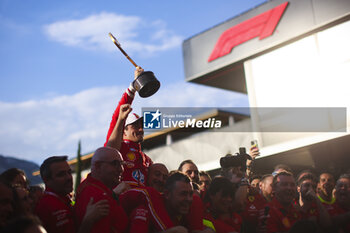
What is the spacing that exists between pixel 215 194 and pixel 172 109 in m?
8.09

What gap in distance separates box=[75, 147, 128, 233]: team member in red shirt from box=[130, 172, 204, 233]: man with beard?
158 mm

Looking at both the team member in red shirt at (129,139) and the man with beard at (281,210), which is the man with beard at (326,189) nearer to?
the man with beard at (281,210)

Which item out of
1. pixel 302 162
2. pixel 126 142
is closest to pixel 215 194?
pixel 126 142

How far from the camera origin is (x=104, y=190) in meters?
3.44

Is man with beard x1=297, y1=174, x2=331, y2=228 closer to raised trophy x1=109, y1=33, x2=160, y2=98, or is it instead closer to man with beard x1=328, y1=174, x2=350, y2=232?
man with beard x1=328, y1=174, x2=350, y2=232

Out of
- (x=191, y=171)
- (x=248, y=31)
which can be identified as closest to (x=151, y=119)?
(x=191, y=171)

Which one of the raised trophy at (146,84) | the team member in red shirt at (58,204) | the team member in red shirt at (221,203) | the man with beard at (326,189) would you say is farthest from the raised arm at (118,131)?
the man with beard at (326,189)

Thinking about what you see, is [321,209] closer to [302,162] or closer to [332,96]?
[332,96]

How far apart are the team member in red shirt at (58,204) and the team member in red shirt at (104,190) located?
81mm

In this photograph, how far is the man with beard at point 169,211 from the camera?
3474mm

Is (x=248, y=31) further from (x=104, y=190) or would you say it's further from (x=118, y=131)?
(x=104, y=190)

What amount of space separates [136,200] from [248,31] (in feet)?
38.1

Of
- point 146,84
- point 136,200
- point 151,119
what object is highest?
point 151,119

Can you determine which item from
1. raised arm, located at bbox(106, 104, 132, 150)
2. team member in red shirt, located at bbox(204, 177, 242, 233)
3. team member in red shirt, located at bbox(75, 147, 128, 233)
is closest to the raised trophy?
raised arm, located at bbox(106, 104, 132, 150)
